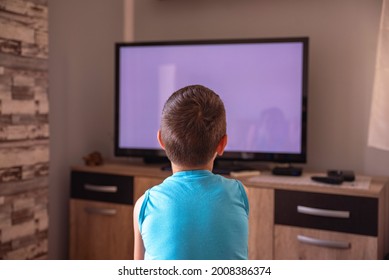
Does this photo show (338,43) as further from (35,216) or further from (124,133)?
(35,216)

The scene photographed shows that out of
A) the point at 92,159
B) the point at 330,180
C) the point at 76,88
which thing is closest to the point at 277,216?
the point at 330,180

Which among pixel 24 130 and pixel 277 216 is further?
pixel 24 130

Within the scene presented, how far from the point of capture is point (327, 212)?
2.36 metres

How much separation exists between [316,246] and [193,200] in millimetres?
1309

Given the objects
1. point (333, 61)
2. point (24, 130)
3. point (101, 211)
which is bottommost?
point (101, 211)

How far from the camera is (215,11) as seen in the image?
10.3ft

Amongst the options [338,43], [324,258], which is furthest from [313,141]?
[324,258]

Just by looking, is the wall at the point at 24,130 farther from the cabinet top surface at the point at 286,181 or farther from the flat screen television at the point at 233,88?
the flat screen television at the point at 233,88

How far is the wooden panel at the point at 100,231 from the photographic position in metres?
2.83

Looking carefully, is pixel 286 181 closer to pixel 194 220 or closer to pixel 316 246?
pixel 316 246

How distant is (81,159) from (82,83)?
1.52 ft

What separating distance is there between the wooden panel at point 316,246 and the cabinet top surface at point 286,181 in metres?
0.19

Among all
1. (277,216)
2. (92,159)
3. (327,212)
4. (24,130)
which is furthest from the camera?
(92,159)

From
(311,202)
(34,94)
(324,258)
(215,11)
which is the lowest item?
(324,258)
